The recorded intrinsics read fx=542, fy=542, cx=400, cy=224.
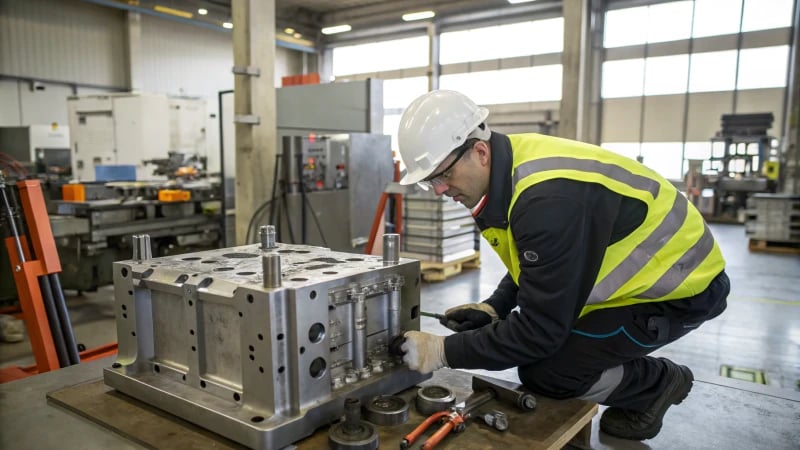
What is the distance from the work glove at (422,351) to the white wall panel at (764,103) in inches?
476

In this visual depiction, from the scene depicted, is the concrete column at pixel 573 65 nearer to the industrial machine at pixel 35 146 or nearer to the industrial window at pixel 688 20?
the industrial machine at pixel 35 146

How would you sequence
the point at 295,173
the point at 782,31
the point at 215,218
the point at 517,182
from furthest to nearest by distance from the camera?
the point at 782,31 < the point at 215,218 < the point at 295,173 < the point at 517,182

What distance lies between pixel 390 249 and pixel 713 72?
40.7 ft

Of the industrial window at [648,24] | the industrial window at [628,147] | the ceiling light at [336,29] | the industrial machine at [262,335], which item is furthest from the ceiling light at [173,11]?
the industrial machine at [262,335]

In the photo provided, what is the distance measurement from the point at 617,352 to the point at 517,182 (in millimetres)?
577

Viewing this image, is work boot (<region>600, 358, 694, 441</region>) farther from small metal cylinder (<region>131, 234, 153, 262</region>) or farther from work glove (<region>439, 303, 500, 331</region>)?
small metal cylinder (<region>131, 234, 153, 262</region>)

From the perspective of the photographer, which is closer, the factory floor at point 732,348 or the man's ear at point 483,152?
the man's ear at point 483,152

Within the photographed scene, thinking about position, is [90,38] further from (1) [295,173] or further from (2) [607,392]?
(2) [607,392]

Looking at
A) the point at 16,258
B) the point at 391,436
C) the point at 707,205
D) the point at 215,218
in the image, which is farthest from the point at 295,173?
the point at 707,205

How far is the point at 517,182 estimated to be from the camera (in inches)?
58.1

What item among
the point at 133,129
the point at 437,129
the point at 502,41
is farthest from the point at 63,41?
the point at 437,129

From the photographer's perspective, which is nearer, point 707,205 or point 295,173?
point 295,173

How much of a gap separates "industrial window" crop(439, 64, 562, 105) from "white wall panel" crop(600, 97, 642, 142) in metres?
1.19

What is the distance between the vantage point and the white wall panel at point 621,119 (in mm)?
12188
